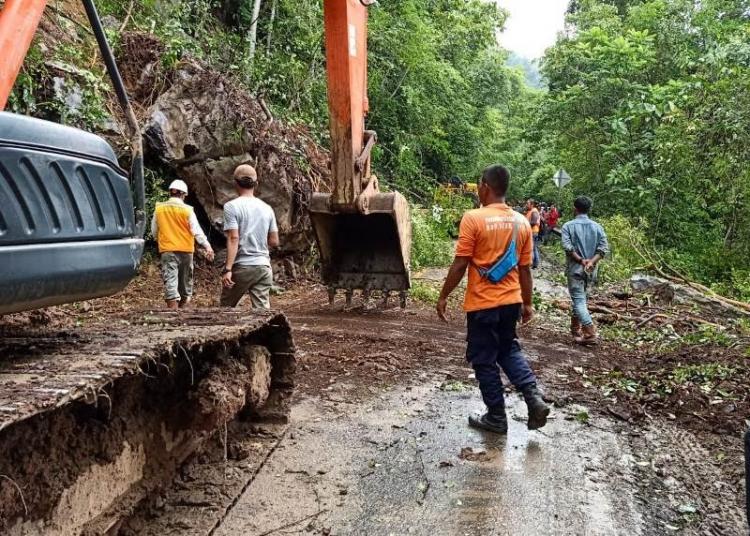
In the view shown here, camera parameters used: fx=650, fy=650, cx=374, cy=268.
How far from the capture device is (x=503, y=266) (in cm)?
423

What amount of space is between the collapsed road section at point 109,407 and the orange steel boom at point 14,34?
936mm

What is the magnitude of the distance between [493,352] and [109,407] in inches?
101

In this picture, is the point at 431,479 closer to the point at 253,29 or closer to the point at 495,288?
the point at 495,288

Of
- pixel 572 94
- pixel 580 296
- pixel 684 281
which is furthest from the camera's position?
Answer: pixel 572 94

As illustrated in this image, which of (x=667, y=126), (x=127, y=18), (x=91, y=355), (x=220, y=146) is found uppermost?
(x=127, y=18)

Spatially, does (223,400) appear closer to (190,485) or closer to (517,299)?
(190,485)

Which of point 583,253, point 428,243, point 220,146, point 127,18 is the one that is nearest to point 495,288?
point 583,253

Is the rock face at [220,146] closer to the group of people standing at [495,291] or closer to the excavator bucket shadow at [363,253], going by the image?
the excavator bucket shadow at [363,253]

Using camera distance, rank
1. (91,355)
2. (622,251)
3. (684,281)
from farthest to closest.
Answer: (622,251), (684,281), (91,355)

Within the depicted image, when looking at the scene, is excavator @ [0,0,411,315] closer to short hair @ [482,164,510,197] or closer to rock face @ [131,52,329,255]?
short hair @ [482,164,510,197]

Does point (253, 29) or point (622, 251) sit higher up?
point (253, 29)

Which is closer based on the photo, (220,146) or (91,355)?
(91,355)

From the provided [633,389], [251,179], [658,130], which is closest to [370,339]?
[251,179]

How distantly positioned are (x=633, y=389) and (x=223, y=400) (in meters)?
3.84
